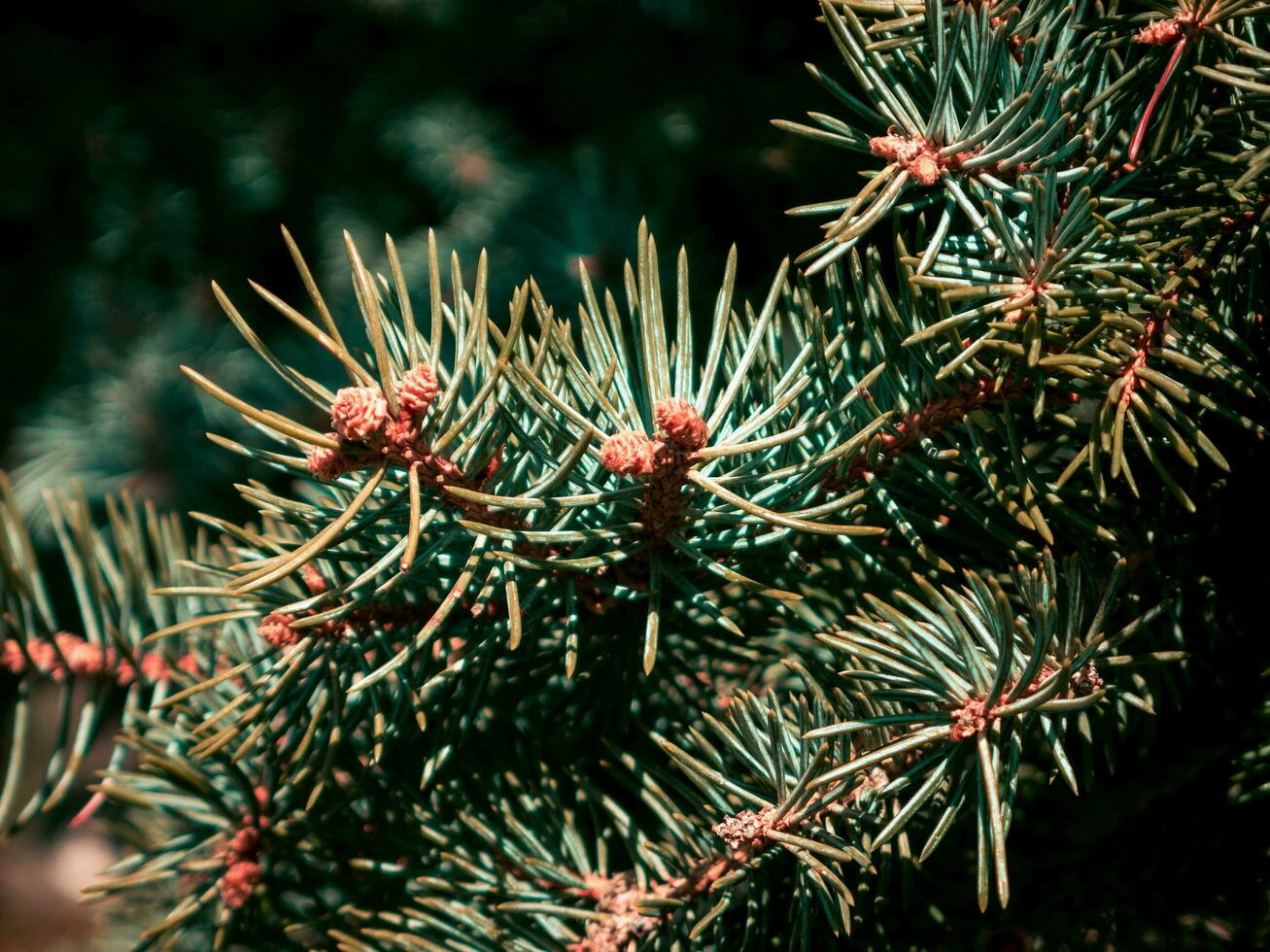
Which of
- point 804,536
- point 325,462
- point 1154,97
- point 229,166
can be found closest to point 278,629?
point 325,462

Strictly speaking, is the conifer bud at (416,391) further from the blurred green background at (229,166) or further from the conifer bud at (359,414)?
the blurred green background at (229,166)

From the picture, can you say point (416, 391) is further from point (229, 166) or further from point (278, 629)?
point (229, 166)

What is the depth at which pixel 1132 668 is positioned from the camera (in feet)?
1.05

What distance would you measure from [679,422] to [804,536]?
13 cm

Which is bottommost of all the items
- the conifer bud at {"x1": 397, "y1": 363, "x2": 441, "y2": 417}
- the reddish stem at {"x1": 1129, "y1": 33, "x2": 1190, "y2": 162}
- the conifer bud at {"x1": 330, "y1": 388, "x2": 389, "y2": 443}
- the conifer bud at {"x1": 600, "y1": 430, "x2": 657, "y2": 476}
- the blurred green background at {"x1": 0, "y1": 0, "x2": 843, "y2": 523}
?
the conifer bud at {"x1": 600, "y1": 430, "x2": 657, "y2": 476}

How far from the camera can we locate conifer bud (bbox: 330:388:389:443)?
265 mm

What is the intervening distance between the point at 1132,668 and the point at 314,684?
287 mm

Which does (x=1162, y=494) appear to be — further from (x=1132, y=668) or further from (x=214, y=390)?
(x=214, y=390)

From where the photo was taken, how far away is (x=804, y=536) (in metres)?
0.38

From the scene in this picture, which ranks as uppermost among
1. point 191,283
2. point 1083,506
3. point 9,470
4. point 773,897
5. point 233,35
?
point 233,35

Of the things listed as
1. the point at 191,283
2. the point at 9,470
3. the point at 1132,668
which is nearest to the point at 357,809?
the point at 1132,668

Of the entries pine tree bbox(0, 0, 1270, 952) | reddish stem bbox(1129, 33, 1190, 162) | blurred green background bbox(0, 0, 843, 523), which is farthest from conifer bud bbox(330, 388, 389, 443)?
blurred green background bbox(0, 0, 843, 523)

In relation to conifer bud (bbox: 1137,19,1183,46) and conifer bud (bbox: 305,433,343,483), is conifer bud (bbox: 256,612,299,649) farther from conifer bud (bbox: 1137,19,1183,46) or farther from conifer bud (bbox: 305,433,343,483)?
conifer bud (bbox: 1137,19,1183,46)

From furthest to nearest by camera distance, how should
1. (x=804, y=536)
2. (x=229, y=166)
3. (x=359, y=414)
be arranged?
(x=229, y=166)
(x=804, y=536)
(x=359, y=414)
